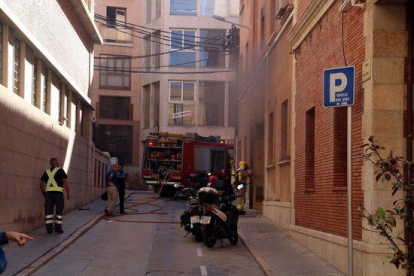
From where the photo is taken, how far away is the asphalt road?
11539 mm

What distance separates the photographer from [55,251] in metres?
13.3

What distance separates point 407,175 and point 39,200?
10773mm

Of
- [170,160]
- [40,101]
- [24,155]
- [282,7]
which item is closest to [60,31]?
[40,101]

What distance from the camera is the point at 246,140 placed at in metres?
28.2

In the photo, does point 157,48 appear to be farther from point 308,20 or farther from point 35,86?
point 308,20

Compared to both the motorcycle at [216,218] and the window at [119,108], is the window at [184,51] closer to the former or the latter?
the window at [119,108]

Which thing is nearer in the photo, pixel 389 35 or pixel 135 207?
pixel 389 35

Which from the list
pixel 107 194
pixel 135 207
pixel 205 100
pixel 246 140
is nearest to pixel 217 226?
pixel 107 194

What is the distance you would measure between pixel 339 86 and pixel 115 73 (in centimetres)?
4723

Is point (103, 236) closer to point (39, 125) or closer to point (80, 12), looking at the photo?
point (39, 125)

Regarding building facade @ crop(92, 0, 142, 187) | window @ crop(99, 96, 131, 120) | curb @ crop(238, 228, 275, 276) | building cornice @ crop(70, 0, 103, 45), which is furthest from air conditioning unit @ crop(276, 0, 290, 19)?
window @ crop(99, 96, 131, 120)

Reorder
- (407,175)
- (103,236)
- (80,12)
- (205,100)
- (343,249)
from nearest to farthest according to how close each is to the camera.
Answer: (407,175) < (343,249) < (103,236) < (80,12) < (205,100)

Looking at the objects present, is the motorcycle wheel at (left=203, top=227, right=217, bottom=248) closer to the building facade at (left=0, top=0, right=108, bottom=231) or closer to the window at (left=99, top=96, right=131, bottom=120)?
the building facade at (left=0, top=0, right=108, bottom=231)

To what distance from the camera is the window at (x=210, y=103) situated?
4875 centimetres
